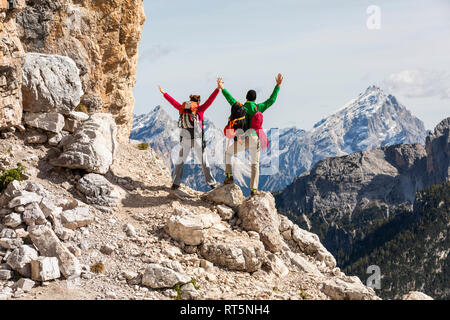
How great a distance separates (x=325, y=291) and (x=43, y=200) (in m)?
9.56

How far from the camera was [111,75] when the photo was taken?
80.9ft

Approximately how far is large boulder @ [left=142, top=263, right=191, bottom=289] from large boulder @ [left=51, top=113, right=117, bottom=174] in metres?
5.66

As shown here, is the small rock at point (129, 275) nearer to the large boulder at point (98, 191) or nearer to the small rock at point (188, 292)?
the small rock at point (188, 292)

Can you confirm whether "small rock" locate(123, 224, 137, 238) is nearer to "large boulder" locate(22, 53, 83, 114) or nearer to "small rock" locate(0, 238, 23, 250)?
"small rock" locate(0, 238, 23, 250)

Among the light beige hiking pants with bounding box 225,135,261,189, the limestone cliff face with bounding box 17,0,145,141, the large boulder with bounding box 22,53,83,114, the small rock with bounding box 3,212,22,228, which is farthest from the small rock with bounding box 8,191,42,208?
the limestone cliff face with bounding box 17,0,145,141

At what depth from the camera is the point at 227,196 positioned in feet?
60.7

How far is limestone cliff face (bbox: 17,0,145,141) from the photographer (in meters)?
20.2

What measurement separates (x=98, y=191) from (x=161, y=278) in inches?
206

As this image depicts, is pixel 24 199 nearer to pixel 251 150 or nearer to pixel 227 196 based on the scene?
pixel 227 196

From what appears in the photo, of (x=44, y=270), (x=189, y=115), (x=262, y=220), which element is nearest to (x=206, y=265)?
(x=262, y=220)

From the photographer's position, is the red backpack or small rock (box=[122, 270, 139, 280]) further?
the red backpack

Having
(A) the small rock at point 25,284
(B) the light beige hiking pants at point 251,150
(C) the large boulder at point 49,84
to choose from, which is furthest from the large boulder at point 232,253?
(C) the large boulder at point 49,84

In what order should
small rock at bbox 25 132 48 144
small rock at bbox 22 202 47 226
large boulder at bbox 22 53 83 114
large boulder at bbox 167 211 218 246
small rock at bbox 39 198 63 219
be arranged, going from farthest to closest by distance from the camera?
large boulder at bbox 22 53 83 114 < small rock at bbox 25 132 48 144 < large boulder at bbox 167 211 218 246 < small rock at bbox 39 198 63 219 < small rock at bbox 22 202 47 226
